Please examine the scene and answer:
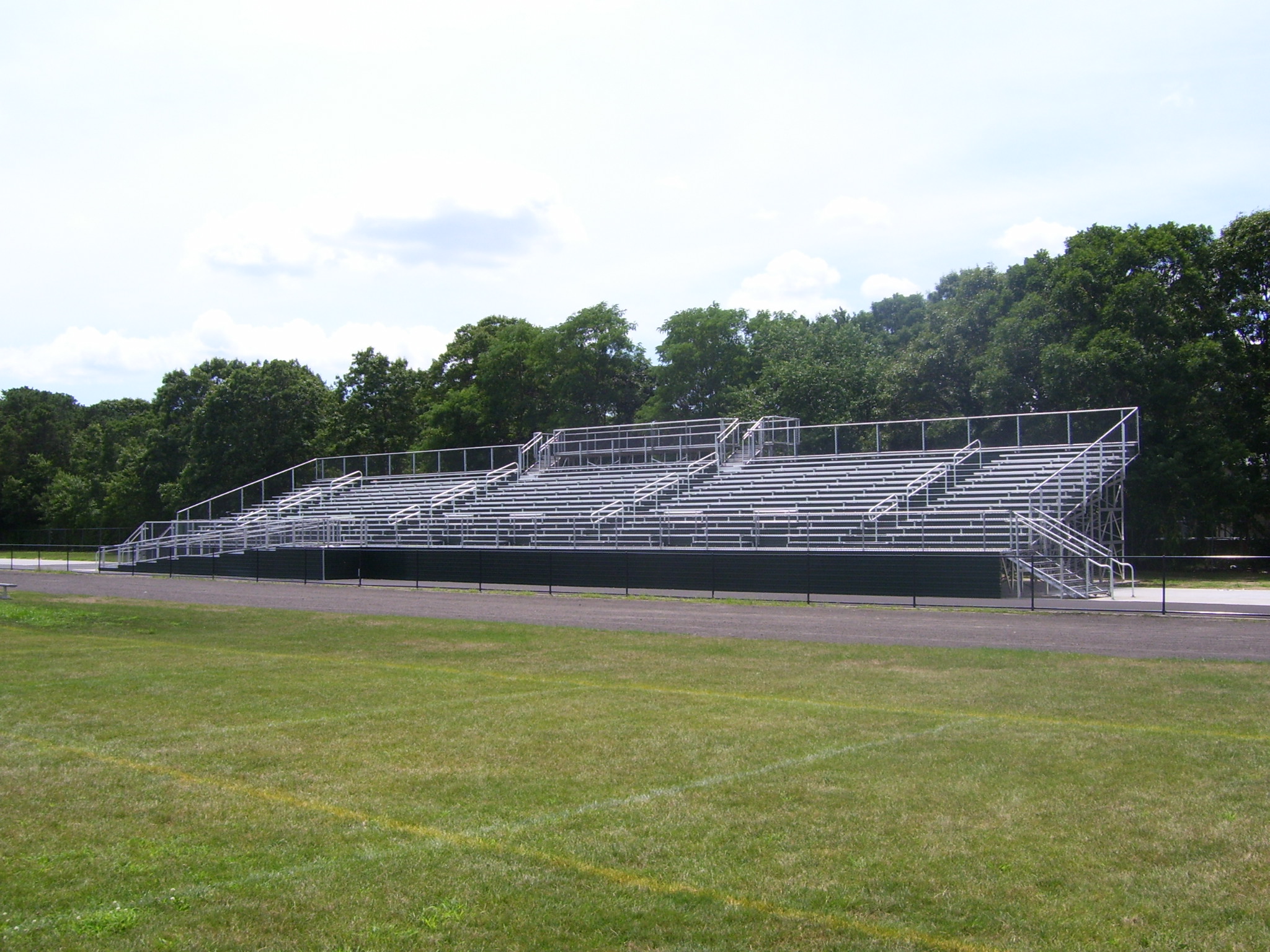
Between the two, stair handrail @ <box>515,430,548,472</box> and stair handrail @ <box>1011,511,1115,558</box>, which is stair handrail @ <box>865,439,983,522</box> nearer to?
stair handrail @ <box>1011,511,1115,558</box>

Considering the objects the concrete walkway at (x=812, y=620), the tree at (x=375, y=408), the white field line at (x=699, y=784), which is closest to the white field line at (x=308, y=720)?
the white field line at (x=699, y=784)

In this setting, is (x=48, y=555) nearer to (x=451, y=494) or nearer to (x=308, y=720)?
(x=451, y=494)

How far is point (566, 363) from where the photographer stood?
59625 mm

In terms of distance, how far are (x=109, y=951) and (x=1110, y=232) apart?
4519cm

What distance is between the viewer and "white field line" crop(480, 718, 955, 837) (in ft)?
23.2

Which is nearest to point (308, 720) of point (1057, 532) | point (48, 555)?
point (1057, 532)

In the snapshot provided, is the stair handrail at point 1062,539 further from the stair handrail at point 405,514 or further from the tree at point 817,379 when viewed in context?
the stair handrail at point 405,514

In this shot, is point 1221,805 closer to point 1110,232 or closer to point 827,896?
point 827,896

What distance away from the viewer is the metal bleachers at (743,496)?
104 ft

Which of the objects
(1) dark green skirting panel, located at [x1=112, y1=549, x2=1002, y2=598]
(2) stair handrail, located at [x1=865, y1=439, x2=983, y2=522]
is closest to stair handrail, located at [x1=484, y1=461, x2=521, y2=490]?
(1) dark green skirting panel, located at [x1=112, y1=549, x2=1002, y2=598]

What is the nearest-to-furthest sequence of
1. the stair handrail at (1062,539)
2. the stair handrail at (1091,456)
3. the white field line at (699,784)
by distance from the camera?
1. the white field line at (699,784)
2. the stair handrail at (1062,539)
3. the stair handrail at (1091,456)

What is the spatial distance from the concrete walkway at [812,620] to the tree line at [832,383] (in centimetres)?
1930

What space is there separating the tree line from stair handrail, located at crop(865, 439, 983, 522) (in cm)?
717

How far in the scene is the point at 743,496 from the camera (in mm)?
37750
